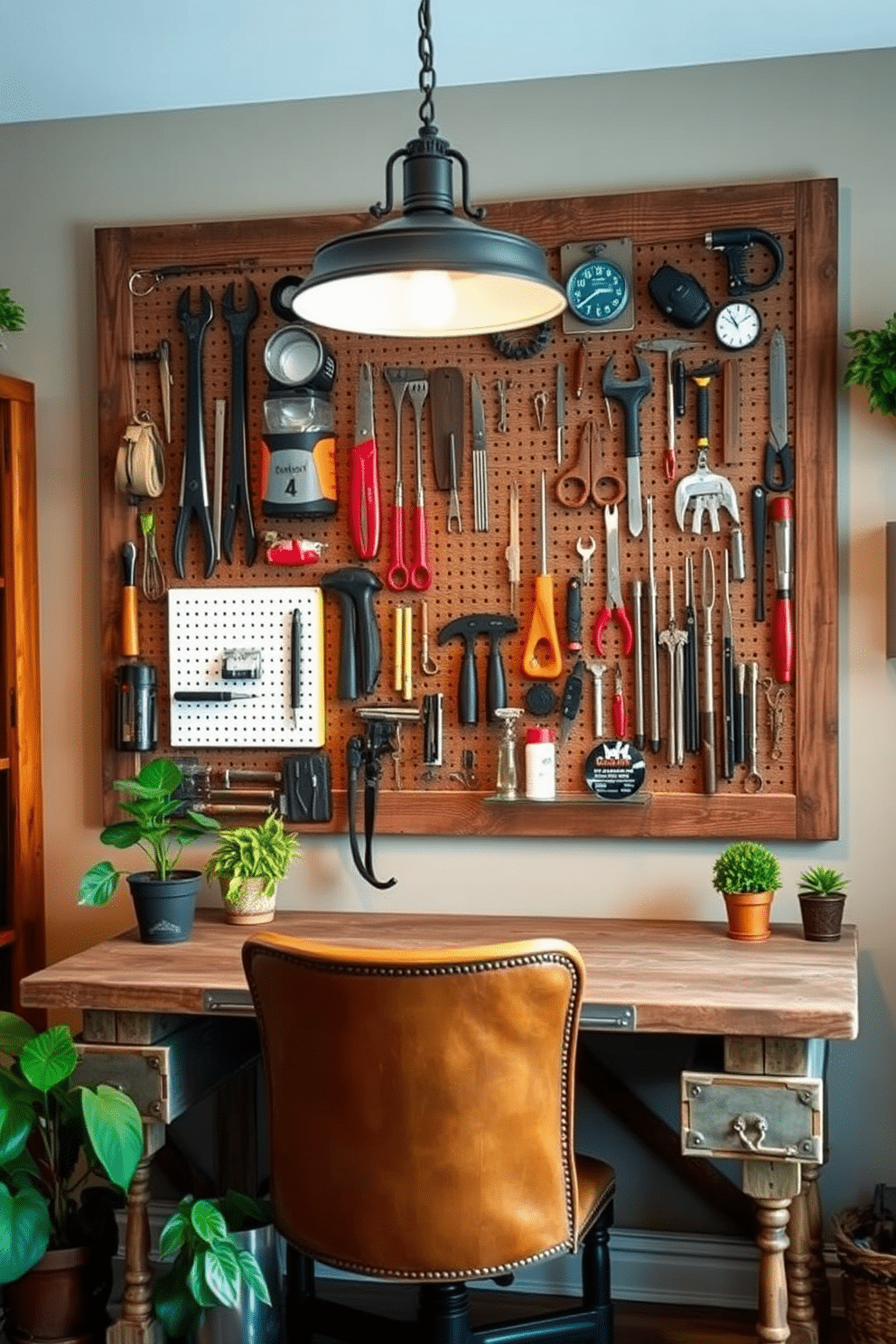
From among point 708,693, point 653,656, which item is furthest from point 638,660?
point 708,693

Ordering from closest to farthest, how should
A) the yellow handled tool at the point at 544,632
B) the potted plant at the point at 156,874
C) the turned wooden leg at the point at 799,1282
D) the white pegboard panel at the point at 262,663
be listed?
the turned wooden leg at the point at 799,1282 → the potted plant at the point at 156,874 → the yellow handled tool at the point at 544,632 → the white pegboard panel at the point at 262,663

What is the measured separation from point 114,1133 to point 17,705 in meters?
1.14

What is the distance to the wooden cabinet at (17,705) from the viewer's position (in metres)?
3.25

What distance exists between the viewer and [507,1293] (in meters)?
3.17

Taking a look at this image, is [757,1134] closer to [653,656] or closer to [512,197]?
[653,656]

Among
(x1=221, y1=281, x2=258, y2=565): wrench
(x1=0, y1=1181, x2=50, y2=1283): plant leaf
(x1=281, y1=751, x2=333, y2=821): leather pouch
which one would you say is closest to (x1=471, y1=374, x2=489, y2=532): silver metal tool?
(x1=221, y1=281, x2=258, y2=565): wrench

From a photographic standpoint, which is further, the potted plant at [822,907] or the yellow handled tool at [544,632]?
the yellow handled tool at [544,632]

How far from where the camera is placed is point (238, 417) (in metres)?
3.22

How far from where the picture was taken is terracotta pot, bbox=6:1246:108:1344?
2.78 metres

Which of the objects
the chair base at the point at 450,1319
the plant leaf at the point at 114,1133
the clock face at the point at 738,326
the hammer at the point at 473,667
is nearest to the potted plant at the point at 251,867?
the hammer at the point at 473,667

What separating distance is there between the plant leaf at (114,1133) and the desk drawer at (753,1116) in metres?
0.93

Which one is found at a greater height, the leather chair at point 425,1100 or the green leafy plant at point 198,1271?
the leather chair at point 425,1100

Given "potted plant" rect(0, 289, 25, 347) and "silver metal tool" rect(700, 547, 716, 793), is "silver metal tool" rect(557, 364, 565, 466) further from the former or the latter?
"potted plant" rect(0, 289, 25, 347)

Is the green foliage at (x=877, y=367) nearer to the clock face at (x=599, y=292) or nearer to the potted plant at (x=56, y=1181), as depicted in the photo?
the clock face at (x=599, y=292)
